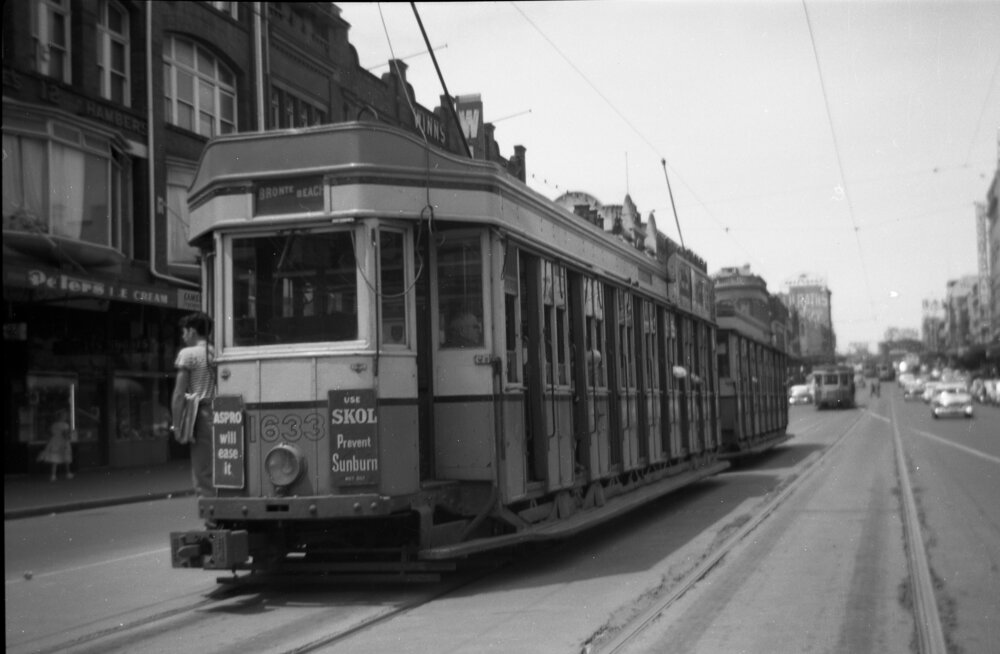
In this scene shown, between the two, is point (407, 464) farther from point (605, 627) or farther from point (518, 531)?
point (605, 627)

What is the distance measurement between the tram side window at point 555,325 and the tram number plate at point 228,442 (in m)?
2.80

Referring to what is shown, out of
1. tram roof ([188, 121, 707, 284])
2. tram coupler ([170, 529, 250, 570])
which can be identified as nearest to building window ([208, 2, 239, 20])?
tram roof ([188, 121, 707, 284])

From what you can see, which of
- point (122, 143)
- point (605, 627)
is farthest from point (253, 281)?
point (122, 143)

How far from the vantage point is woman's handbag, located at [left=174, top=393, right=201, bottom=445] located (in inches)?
331

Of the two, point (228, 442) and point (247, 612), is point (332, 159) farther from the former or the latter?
point (247, 612)

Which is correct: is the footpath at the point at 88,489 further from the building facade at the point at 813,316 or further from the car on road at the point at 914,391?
the car on road at the point at 914,391

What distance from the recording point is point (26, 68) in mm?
21703

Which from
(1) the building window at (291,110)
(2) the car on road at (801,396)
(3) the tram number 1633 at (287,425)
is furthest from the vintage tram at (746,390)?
(2) the car on road at (801,396)

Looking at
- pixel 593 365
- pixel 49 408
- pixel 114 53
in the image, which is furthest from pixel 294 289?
pixel 114 53

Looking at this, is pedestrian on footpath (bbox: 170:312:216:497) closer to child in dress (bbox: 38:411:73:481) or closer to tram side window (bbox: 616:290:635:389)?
tram side window (bbox: 616:290:635:389)

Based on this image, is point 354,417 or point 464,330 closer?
point 354,417

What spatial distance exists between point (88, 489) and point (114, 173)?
7585mm

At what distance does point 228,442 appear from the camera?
7848 mm

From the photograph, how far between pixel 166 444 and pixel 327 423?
72.4 ft
